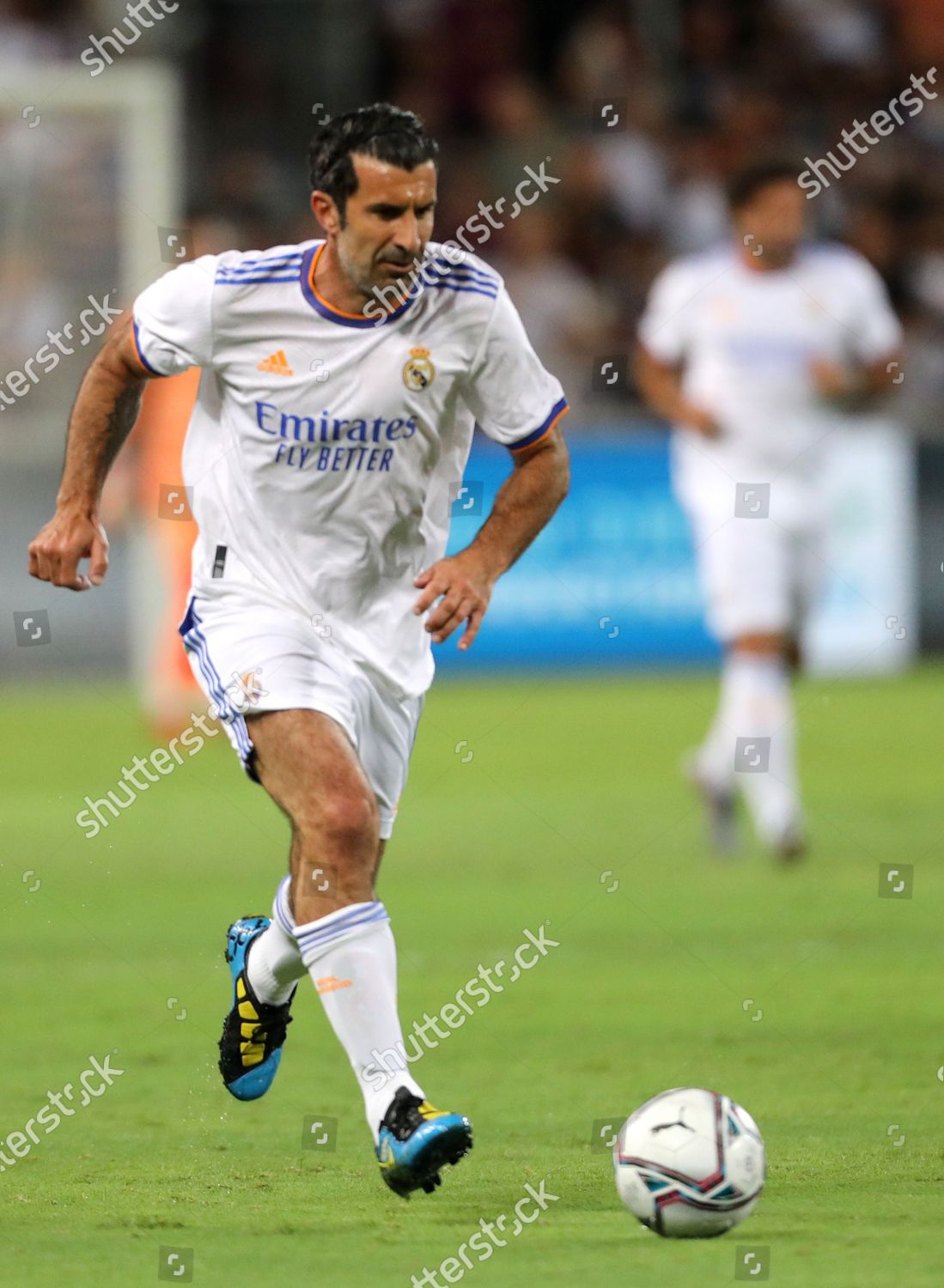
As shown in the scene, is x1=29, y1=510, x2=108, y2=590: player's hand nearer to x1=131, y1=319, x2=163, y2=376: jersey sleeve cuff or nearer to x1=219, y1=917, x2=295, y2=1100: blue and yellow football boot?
x1=131, y1=319, x2=163, y2=376: jersey sleeve cuff

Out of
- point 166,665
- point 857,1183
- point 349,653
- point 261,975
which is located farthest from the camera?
point 166,665

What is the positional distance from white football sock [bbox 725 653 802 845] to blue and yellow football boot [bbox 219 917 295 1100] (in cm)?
443

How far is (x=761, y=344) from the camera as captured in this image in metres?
10.8

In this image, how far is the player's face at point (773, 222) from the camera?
10.1m

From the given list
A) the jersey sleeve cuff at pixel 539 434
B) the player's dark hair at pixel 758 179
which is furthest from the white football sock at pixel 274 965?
the player's dark hair at pixel 758 179

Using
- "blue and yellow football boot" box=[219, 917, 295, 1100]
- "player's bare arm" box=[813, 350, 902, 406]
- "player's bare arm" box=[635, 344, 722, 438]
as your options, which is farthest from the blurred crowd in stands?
"blue and yellow football boot" box=[219, 917, 295, 1100]

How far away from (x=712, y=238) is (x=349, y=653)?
13621 mm

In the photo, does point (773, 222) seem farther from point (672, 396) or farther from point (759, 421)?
point (759, 421)

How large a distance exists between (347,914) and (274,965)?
0.95 metres

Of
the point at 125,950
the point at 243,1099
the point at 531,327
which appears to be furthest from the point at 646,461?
the point at 243,1099

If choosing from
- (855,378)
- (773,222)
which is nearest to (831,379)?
(855,378)

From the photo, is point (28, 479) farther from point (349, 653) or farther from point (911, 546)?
point (349, 653)

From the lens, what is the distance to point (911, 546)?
17.5 metres

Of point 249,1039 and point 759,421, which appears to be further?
point 759,421
